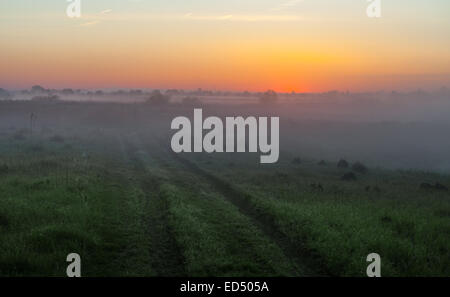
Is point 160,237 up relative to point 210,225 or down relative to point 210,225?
down

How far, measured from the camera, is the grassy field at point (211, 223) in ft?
36.7

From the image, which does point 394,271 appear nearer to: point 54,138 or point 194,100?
point 54,138

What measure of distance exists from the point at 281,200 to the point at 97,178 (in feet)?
41.6

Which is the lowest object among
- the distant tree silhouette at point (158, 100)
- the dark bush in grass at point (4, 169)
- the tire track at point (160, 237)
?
the tire track at point (160, 237)

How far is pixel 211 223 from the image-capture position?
15.6 m

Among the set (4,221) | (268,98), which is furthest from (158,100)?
(4,221)

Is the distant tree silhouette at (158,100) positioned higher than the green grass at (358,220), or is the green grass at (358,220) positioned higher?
the distant tree silhouette at (158,100)

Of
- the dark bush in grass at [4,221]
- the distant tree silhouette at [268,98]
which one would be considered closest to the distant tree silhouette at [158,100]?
the distant tree silhouette at [268,98]

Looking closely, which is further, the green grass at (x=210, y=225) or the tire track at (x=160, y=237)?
the green grass at (x=210, y=225)

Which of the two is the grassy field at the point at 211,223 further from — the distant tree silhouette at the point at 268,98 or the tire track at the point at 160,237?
the distant tree silhouette at the point at 268,98

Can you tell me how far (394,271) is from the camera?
11.1 m

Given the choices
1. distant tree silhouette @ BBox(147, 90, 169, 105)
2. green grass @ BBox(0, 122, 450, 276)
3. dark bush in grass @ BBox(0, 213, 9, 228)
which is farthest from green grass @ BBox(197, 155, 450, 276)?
distant tree silhouette @ BBox(147, 90, 169, 105)

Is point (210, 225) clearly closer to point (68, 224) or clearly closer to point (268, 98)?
point (68, 224)

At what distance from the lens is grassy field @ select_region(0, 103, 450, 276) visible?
1117 cm
